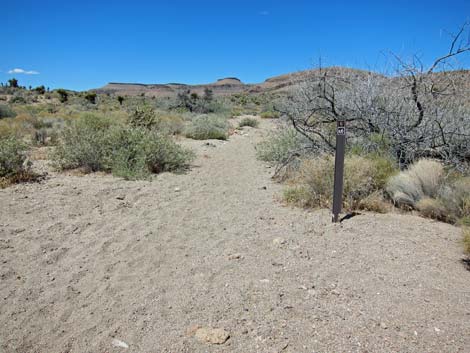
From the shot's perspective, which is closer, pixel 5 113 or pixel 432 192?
pixel 432 192

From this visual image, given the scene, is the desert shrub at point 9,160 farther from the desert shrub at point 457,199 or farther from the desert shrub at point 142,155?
the desert shrub at point 457,199

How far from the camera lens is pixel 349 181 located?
513cm

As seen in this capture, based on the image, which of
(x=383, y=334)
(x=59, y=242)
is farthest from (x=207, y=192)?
(x=383, y=334)

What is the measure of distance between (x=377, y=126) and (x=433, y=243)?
146 inches

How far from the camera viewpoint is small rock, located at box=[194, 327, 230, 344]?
2.47 meters

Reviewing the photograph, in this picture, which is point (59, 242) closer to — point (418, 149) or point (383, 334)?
point (383, 334)

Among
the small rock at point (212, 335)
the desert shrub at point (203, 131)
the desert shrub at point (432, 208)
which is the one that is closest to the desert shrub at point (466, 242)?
the desert shrub at point (432, 208)

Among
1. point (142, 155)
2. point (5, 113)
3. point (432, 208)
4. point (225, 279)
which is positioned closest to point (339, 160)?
point (432, 208)

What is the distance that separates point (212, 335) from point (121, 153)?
248 inches

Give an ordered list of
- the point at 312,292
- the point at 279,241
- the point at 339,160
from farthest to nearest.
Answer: the point at 339,160, the point at 279,241, the point at 312,292

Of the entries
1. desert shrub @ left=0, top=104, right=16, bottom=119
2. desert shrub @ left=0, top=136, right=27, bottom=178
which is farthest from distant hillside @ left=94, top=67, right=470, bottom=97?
desert shrub @ left=0, top=136, right=27, bottom=178

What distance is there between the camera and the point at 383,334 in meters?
2.40

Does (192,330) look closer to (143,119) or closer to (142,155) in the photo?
(142,155)

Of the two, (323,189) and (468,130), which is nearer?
(323,189)
